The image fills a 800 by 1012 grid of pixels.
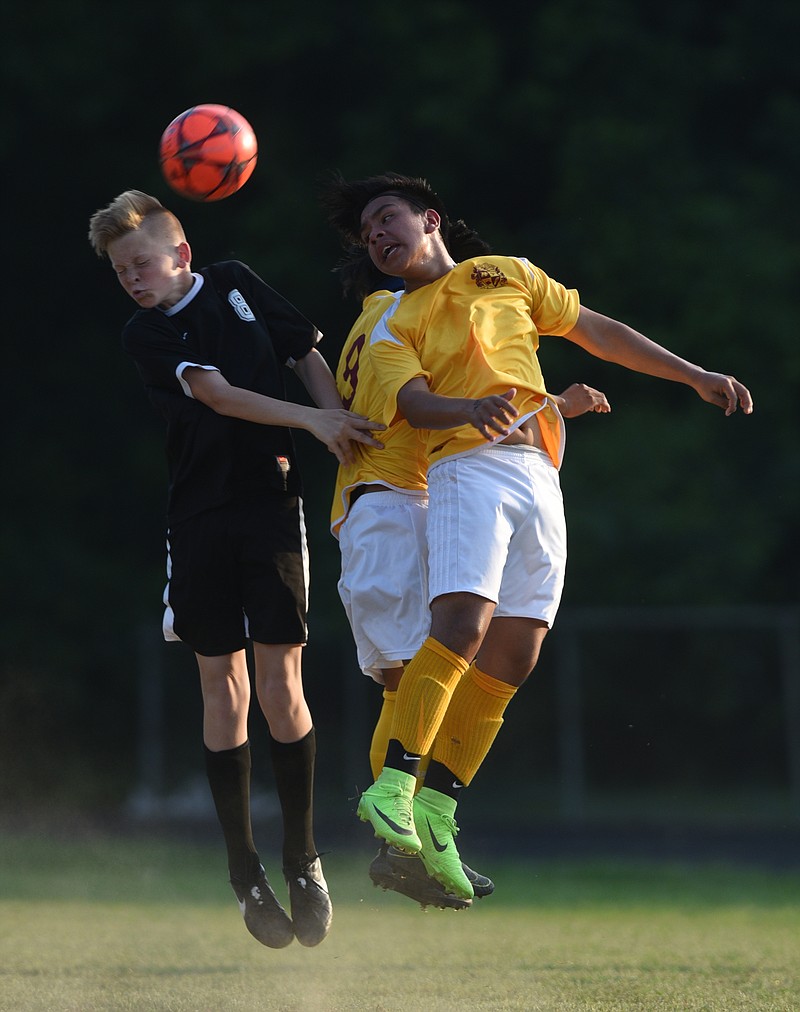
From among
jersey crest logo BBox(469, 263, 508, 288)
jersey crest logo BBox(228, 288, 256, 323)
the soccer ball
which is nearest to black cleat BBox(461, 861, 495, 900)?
jersey crest logo BBox(469, 263, 508, 288)

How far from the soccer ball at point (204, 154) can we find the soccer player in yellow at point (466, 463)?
377mm

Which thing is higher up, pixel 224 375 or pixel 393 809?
pixel 224 375

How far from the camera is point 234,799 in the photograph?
446 cm

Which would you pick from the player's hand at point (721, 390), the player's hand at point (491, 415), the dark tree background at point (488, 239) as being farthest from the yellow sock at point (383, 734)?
the dark tree background at point (488, 239)

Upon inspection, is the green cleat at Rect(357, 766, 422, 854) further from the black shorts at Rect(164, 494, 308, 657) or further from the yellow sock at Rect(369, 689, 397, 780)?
the black shorts at Rect(164, 494, 308, 657)

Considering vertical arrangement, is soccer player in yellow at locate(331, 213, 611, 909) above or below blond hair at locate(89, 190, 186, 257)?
below

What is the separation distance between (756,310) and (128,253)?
1079cm

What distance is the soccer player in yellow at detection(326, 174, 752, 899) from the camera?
3.87m

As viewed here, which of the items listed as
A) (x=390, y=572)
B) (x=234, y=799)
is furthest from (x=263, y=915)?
(x=390, y=572)

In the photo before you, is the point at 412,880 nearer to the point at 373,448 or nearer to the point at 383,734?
the point at 383,734

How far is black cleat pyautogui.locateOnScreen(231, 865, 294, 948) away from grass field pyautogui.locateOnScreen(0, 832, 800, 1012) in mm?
161

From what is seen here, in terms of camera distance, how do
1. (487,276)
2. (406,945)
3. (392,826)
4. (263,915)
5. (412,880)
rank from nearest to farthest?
(392,826) < (412,880) < (487,276) < (263,915) < (406,945)

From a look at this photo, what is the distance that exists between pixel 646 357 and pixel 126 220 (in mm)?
1605

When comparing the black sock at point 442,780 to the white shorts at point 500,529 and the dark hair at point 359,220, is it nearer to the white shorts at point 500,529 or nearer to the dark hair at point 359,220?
the white shorts at point 500,529
